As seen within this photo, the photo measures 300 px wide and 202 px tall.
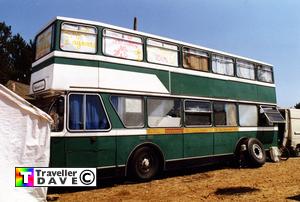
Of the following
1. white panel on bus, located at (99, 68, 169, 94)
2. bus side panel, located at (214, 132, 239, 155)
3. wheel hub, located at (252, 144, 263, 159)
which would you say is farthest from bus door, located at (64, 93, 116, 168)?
wheel hub, located at (252, 144, 263, 159)

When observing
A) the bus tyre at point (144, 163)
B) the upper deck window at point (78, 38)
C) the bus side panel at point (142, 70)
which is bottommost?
the bus tyre at point (144, 163)

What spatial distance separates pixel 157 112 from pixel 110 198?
3.14m

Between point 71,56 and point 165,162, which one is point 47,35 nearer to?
point 71,56

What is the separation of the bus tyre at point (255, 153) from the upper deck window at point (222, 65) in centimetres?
263

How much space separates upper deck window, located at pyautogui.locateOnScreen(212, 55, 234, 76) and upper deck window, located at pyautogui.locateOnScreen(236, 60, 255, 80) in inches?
17.8

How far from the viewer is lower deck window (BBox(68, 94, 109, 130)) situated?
26.0ft

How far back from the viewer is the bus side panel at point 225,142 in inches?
448

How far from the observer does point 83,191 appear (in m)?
7.95

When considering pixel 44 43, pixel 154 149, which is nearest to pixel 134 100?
pixel 154 149

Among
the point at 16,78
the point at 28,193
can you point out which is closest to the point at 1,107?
the point at 28,193

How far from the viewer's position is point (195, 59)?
435 inches

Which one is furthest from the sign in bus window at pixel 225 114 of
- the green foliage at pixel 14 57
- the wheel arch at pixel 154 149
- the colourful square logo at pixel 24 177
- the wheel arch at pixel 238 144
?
the green foliage at pixel 14 57

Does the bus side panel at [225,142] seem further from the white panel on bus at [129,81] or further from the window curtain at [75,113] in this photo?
the window curtain at [75,113]

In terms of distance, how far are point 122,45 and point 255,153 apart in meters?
6.60
